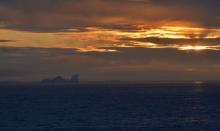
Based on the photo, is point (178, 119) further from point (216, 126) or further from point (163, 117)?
point (216, 126)

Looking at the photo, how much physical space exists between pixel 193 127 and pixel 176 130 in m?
4.80

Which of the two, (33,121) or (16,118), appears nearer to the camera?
(33,121)

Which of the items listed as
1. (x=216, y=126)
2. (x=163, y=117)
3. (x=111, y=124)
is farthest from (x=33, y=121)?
(x=216, y=126)

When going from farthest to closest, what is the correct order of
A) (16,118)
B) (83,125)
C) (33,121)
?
(16,118)
(33,121)
(83,125)

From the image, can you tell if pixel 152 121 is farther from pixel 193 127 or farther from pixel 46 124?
pixel 46 124

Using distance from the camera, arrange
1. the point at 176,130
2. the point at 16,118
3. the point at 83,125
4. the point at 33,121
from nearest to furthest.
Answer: the point at 176,130 < the point at 83,125 < the point at 33,121 < the point at 16,118

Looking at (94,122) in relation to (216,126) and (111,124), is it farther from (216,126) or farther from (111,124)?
(216,126)

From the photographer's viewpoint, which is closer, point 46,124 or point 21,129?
point 21,129

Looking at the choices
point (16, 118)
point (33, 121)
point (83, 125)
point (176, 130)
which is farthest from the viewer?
point (16, 118)

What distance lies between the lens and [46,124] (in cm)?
8469

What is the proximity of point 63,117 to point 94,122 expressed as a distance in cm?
1099

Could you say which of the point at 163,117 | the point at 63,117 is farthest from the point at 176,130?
the point at 63,117

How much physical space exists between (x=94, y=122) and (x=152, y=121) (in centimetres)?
872

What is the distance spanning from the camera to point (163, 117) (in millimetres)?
95250
